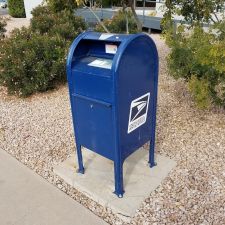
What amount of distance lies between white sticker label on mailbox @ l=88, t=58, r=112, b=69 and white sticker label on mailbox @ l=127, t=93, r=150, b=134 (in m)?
0.38

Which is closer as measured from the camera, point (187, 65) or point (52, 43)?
point (187, 65)

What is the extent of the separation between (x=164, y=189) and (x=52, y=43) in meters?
3.72

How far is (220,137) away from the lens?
3693 millimetres

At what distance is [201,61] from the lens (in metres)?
3.44

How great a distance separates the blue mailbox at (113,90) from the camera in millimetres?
2240

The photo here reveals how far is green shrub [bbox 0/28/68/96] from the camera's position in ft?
16.6

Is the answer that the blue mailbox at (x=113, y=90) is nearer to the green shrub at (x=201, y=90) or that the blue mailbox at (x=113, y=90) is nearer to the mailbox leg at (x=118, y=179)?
the mailbox leg at (x=118, y=179)

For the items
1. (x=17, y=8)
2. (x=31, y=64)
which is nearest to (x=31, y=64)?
(x=31, y=64)

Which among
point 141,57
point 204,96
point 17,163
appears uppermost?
point 141,57

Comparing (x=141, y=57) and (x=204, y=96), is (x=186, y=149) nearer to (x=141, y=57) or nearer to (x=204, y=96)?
(x=204, y=96)

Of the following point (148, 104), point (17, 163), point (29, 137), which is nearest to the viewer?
point (148, 104)

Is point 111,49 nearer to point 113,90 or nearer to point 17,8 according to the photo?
point 113,90

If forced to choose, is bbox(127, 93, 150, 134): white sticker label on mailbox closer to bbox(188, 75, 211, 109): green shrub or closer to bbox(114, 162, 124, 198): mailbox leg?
bbox(114, 162, 124, 198): mailbox leg

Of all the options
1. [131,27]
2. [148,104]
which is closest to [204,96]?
[148,104]
